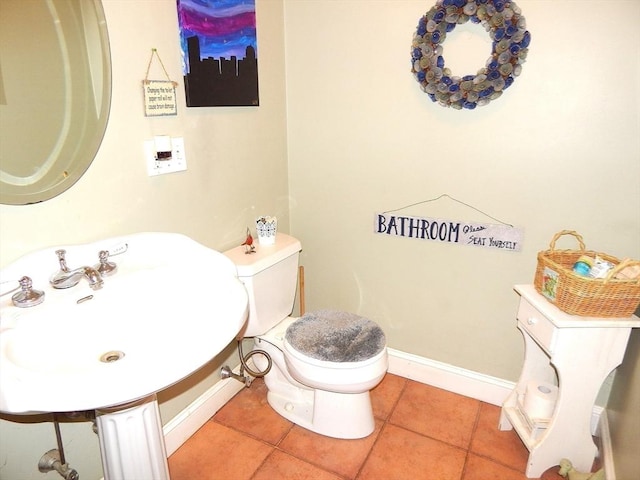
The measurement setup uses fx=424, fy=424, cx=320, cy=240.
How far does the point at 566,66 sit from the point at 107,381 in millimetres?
1696

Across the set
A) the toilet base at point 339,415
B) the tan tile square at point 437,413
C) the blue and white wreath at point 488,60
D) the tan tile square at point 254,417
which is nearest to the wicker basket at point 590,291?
the blue and white wreath at point 488,60

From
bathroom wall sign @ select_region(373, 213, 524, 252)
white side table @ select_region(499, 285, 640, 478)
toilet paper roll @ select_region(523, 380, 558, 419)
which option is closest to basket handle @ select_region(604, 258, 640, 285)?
white side table @ select_region(499, 285, 640, 478)

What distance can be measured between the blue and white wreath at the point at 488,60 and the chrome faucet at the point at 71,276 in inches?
53.4

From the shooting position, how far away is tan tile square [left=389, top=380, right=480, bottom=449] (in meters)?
1.81

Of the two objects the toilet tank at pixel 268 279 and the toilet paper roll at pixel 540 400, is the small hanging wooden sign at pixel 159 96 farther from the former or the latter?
the toilet paper roll at pixel 540 400

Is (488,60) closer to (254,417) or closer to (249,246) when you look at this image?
(249,246)

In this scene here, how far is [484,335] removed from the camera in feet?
6.27

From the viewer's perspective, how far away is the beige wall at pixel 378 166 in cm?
134

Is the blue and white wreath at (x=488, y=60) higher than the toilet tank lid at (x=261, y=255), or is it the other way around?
the blue and white wreath at (x=488, y=60)

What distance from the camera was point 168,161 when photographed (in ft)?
4.88

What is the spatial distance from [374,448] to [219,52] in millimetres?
1689

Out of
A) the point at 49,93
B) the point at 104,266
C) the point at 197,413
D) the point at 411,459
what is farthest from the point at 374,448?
the point at 49,93

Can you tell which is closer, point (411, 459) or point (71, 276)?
point (71, 276)

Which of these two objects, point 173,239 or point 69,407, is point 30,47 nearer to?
point 173,239
